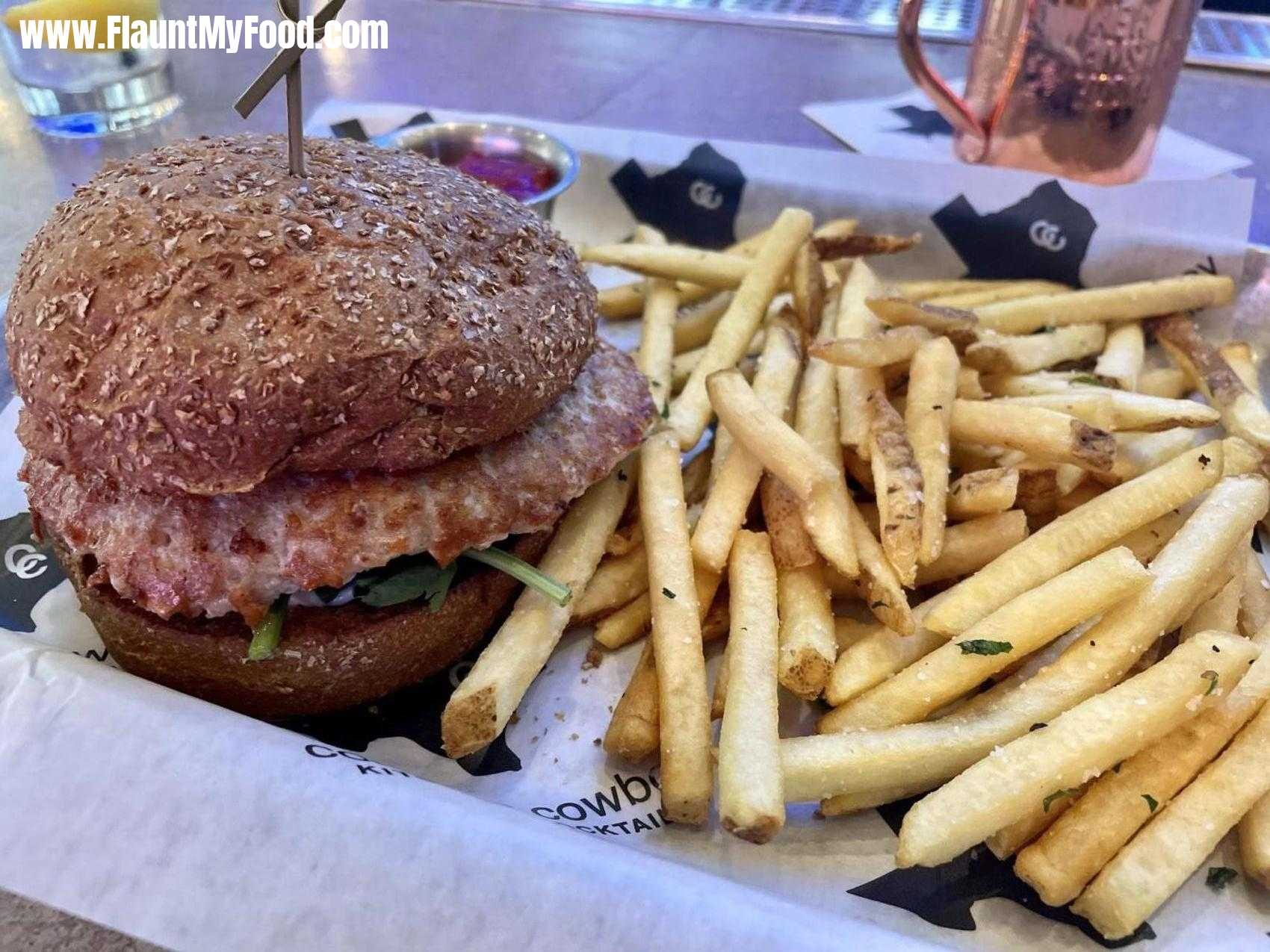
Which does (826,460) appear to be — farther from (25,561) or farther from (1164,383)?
(25,561)

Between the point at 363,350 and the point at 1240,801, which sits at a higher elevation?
the point at 363,350

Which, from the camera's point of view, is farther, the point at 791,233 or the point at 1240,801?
the point at 791,233

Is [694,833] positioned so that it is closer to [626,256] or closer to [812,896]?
[812,896]

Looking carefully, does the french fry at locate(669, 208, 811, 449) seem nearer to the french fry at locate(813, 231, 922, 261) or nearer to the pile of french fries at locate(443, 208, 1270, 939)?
the pile of french fries at locate(443, 208, 1270, 939)

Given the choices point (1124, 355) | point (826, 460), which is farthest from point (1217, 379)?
point (826, 460)

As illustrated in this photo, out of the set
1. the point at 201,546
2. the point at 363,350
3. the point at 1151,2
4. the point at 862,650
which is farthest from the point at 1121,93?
the point at 201,546

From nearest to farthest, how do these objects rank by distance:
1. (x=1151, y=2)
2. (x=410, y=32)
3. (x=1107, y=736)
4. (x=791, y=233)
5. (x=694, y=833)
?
1. (x=1107, y=736)
2. (x=694, y=833)
3. (x=791, y=233)
4. (x=1151, y=2)
5. (x=410, y=32)

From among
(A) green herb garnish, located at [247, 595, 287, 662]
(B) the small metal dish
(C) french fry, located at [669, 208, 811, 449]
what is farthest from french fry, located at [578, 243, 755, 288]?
(A) green herb garnish, located at [247, 595, 287, 662]
